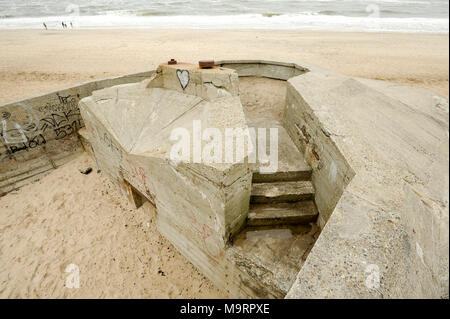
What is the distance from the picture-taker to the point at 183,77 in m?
4.68

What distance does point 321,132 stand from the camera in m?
3.59

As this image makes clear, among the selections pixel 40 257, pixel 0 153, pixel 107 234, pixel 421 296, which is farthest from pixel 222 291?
pixel 0 153

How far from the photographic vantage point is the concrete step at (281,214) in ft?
12.3

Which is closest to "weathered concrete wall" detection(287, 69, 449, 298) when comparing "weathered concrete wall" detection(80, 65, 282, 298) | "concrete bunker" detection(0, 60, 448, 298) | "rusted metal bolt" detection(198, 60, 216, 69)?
"concrete bunker" detection(0, 60, 448, 298)

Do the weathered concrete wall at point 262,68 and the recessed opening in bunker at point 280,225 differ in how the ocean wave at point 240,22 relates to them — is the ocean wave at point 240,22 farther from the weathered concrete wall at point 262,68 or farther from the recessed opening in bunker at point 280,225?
the recessed opening in bunker at point 280,225

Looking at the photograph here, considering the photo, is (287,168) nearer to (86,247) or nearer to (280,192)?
(280,192)

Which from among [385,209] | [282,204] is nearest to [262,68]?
[282,204]

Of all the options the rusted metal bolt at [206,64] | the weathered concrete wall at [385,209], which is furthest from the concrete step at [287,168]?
the rusted metal bolt at [206,64]

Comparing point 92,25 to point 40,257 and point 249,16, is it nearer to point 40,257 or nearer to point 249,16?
point 249,16

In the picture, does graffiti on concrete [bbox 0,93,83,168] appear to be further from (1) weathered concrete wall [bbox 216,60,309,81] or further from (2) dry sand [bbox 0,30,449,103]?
(1) weathered concrete wall [bbox 216,60,309,81]

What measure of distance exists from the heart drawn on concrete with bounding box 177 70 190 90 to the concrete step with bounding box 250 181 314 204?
2556 mm

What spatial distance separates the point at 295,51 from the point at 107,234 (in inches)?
569

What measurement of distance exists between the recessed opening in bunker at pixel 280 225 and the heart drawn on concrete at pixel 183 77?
7.47ft

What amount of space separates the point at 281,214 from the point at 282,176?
719 millimetres
